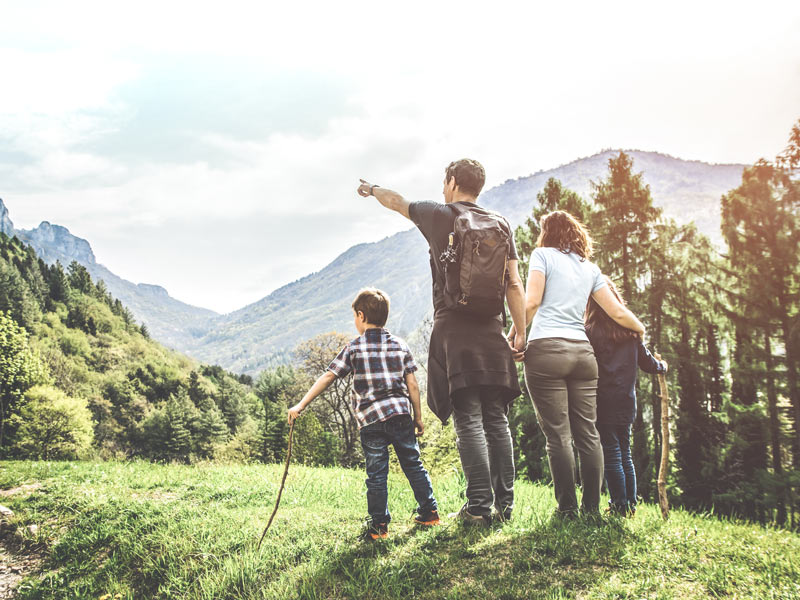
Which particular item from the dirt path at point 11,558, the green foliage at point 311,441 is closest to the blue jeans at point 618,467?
the dirt path at point 11,558

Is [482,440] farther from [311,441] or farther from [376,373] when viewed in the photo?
[311,441]

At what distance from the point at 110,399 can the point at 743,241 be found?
7616cm

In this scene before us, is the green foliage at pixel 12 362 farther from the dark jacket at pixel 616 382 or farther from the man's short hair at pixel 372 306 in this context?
the dark jacket at pixel 616 382

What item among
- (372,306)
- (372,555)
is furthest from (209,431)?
(372,555)

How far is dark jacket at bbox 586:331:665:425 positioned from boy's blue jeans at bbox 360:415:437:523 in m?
1.71

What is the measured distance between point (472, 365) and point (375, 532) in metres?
1.51

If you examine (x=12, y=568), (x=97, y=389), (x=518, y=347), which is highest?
(x=518, y=347)

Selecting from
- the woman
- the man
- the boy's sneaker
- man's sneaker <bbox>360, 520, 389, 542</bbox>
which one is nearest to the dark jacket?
the woman

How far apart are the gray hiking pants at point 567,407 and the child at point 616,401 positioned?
1.50 feet

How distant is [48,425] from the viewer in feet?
115

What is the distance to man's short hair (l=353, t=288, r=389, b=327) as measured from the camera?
408cm

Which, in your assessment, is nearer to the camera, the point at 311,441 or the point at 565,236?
the point at 565,236

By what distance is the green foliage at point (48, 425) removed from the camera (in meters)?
34.3

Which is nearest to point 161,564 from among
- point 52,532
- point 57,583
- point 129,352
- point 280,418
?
point 57,583
